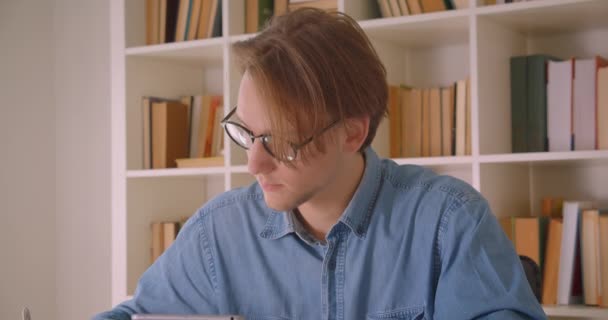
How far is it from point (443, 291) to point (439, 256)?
0.26 feet

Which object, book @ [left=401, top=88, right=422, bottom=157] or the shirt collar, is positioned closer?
the shirt collar

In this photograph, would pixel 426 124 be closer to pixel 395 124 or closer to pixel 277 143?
pixel 395 124

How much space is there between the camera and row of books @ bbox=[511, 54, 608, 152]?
96.6 inches

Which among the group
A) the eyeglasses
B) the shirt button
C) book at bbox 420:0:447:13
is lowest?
the shirt button

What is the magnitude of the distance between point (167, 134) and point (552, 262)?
1500 millimetres

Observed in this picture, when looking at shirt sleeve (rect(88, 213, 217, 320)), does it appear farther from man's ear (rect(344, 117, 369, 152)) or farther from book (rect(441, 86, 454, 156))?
book (rect(441, 86, 454, 156))

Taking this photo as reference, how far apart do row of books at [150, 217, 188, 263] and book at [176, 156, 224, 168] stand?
242 mm

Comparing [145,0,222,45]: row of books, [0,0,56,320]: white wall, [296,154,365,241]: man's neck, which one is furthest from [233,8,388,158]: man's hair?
[0,0,56,320]: white wall

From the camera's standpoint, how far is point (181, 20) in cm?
325

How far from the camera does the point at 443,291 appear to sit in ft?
4.51

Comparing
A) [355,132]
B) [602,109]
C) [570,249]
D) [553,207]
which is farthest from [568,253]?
[355,132]

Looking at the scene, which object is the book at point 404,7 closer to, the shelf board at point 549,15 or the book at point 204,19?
the shelf board at point 549,15

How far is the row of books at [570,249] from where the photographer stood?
2.44 meters

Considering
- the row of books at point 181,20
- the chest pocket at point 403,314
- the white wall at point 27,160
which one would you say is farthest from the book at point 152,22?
the chest pocket at point 403,314
